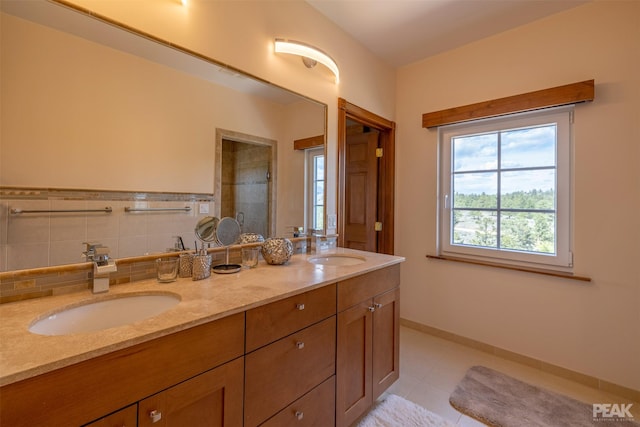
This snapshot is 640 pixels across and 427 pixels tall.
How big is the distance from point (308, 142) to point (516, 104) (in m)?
1.62

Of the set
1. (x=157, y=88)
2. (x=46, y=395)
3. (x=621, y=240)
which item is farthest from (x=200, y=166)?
(x=621, y=240)

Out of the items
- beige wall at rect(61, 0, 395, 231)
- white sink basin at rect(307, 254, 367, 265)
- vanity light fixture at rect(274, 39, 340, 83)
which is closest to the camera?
beige wall at rect(61, 0, 395, 231)

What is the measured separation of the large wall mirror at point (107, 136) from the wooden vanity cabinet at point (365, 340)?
29.5 inches

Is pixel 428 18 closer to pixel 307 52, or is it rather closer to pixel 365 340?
pixel 307 52

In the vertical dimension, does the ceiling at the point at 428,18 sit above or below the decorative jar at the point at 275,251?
above

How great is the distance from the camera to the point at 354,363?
147 cm

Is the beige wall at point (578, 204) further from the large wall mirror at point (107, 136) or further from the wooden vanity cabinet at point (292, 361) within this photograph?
the large wall mirror at point (107, 136)

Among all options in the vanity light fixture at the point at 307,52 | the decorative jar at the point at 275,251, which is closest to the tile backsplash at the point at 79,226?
the decorative jar at the point at 275,251

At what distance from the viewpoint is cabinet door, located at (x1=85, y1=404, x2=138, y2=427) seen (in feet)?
2.28

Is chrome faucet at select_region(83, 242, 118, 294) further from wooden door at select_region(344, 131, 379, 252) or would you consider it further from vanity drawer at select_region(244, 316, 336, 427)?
wooden door at select_region(344, 131, 379, 252)

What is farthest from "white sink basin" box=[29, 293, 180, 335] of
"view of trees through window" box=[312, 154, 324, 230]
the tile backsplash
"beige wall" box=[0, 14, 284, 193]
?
"view of trees through window" box=[312, 154, 324, 230]

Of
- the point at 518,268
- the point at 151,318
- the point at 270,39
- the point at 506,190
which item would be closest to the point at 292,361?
the point at 151,318

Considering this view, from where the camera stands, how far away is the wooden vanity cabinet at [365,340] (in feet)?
4.55
